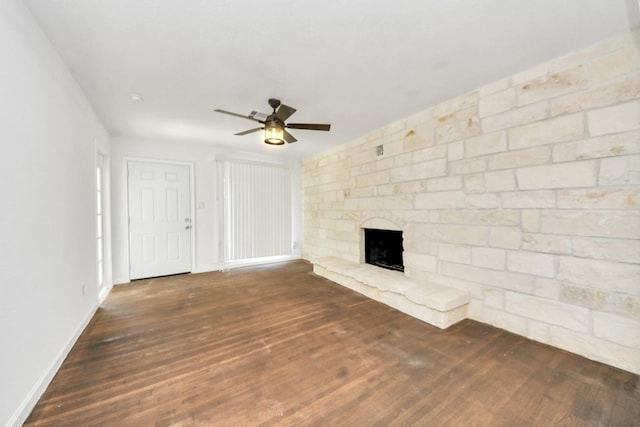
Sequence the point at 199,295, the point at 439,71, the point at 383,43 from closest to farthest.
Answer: the point at 383,43, the point at 439,71, the point at 199,295

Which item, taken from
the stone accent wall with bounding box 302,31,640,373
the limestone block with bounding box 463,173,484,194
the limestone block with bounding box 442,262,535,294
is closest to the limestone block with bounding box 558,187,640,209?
the stone accent wall with bounding box 302,31,640,373

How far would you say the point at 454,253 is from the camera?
107 inches

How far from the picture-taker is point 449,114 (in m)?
2.78

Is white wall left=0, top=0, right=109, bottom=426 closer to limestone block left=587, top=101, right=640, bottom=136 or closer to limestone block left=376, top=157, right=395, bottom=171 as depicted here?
limestone block left=376, top=157, right=395, bottom=171

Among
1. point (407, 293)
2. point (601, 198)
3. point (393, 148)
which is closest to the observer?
point (601, 198)

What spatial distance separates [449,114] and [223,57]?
2432mm

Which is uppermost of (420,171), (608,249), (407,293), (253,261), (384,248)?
(420,171)

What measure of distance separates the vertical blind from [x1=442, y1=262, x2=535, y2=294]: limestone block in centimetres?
364

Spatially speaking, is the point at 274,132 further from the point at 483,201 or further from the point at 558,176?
the point at 558,176

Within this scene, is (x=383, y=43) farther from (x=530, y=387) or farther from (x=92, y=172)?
(x=92, y=172)

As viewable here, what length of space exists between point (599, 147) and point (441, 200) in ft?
4.18

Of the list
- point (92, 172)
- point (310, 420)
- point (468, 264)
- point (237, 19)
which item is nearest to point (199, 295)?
point (92, 172)

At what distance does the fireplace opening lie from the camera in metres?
3.57

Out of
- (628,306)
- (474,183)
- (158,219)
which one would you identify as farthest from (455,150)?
(158,219)
